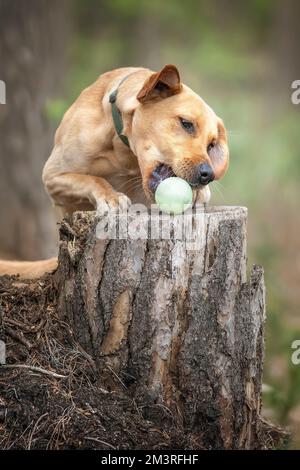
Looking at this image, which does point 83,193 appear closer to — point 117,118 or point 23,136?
point 117,118

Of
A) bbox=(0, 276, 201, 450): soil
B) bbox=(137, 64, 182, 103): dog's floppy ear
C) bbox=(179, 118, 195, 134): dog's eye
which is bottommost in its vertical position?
bbox=(0, 276, 201, 450): soil

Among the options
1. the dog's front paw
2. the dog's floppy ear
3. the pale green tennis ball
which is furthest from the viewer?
the dog's front paw

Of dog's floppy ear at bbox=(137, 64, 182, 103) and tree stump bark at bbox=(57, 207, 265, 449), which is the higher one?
dog's floppy ear at bbox=(137, 64, 182, 103)

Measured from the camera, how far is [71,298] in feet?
13.8

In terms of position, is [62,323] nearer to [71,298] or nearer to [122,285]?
[71,298]

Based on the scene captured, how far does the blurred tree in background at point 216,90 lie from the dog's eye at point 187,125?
38.9 inches

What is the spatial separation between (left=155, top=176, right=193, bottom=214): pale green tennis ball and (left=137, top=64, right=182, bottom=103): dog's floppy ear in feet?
2.16

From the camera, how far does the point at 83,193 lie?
514 cm

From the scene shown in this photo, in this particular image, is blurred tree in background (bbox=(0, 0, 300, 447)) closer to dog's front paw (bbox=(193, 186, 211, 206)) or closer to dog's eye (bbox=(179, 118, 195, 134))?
dog's front paw (bbox=(193, 186, 211, 206))

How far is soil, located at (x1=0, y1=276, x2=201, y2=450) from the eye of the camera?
145 inches

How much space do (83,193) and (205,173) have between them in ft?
3.43

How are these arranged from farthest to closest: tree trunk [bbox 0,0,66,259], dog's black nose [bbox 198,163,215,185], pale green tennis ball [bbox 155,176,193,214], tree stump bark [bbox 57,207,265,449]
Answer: tree trunk [bbox 0,0,66,259] → dog's black nose [bbox 198,163,215,185] → pale green tennis ball [bbox 155,176,193,214] → tree stump bark [bbox 57,207,265,449]

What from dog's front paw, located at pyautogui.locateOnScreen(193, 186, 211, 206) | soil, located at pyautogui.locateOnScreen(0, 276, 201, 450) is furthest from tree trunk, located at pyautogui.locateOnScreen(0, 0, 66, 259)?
soil, located at pyautogui.locateOnScreen(0, 276, 201, 450)

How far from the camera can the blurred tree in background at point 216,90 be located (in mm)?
7668
